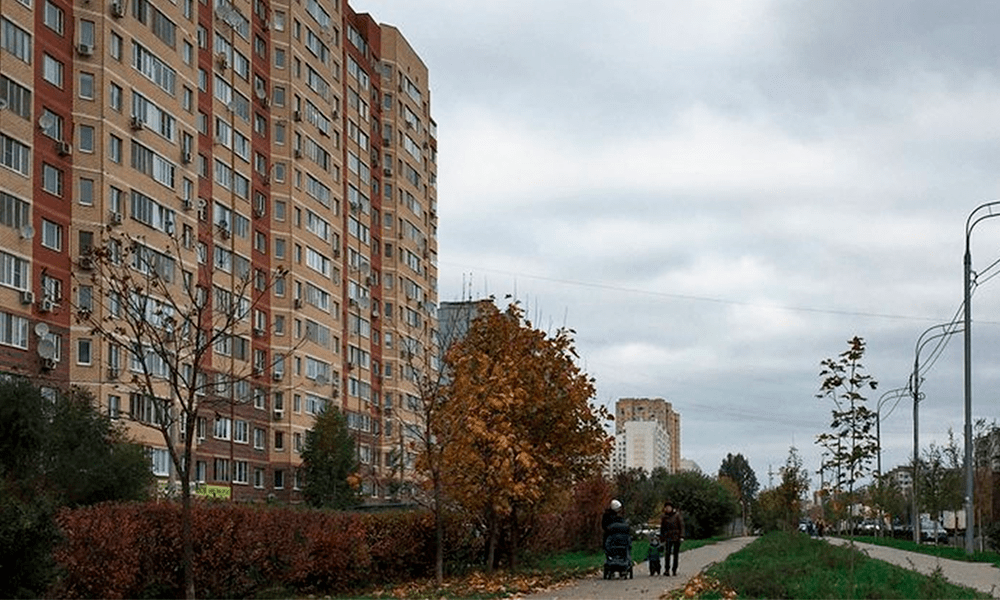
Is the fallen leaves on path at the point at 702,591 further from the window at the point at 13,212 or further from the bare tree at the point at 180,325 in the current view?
the window at the point at 13,212

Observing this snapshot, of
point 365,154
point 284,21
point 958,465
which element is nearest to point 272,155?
point 284,21

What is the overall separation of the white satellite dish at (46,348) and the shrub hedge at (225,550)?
25.0 metres

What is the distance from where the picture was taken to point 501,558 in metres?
Result: 31.9

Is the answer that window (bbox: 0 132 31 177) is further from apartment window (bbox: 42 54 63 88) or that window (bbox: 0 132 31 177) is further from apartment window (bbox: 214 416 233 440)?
apartment window (bbox: 214 416 233 440)

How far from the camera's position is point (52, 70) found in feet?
168

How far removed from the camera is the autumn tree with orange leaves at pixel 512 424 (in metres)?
28.6

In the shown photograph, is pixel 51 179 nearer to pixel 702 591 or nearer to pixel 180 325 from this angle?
pixel 180 325

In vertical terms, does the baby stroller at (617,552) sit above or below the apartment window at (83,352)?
below

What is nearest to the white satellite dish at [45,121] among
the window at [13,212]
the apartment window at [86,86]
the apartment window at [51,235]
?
the apartment window at [86,86]

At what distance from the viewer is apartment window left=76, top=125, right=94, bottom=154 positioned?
52.6 metres

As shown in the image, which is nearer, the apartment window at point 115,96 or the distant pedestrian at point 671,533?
the distant pedestrian at point 671,533

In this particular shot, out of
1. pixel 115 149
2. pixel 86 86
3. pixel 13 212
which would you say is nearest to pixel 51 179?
pixel 13 212

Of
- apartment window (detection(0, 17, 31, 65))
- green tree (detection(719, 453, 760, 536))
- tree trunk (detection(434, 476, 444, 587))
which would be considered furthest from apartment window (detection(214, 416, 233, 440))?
green tree (detection(719, 453, 760, 536))

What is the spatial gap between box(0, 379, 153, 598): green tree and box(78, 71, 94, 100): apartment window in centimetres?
1604
